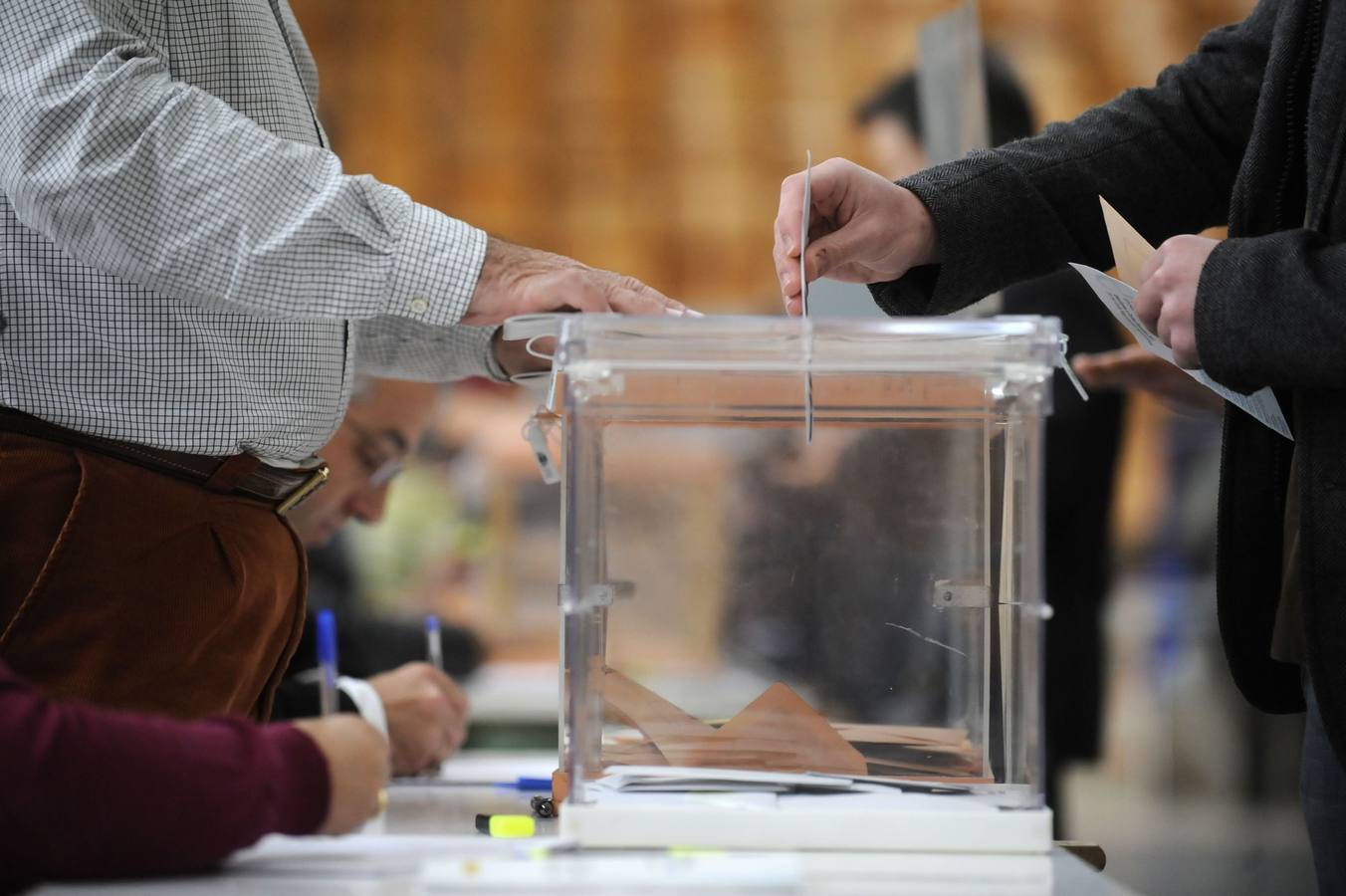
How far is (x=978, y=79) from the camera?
202cm

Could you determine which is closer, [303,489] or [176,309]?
[176,309]

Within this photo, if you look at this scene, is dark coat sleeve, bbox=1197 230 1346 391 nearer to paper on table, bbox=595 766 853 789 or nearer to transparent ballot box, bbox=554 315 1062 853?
transparent ballot box, bbox=554 315 1062 853

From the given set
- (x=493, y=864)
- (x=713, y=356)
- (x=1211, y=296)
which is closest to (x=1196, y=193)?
(x=1211, y=296)

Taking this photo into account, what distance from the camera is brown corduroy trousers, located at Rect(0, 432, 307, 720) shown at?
879 millimetres

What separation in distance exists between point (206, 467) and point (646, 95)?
2.16 metres

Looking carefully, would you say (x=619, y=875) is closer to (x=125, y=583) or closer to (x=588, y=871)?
(x=588, y=871)

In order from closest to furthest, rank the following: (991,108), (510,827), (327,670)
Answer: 1. (510,827)
2. (327,670)
3. (991,108)

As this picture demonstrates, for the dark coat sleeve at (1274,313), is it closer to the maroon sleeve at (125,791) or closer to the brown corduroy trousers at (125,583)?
the maroon sleeve at (125,791)

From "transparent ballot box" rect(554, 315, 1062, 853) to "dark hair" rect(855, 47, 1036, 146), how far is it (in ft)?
5.37

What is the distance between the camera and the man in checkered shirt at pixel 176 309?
2.73 feet

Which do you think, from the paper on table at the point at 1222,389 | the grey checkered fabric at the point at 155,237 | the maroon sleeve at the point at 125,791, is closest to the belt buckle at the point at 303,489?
the grey checkered fabric at the point at 155,237

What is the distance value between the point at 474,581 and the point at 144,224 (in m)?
2.04

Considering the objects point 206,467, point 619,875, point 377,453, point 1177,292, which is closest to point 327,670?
point 377,453

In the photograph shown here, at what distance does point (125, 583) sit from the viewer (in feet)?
3.01
